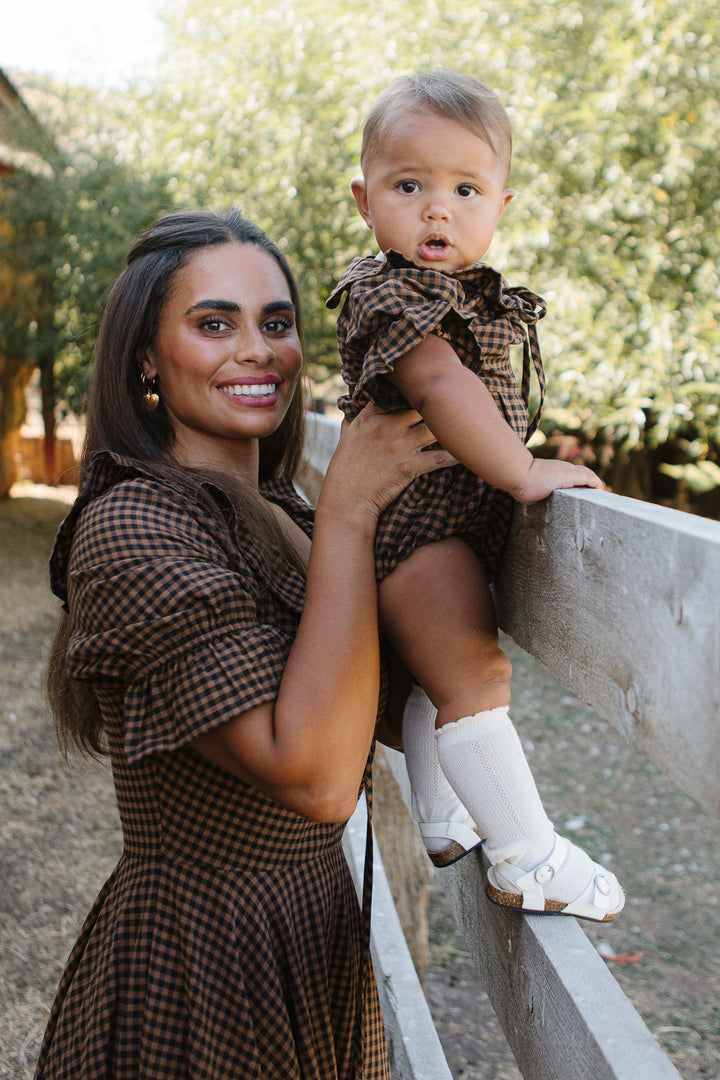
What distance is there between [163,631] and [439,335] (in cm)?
58

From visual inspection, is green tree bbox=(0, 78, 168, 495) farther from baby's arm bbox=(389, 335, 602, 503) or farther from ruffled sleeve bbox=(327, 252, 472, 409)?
baby's arm bbox=(389, 335, 602, 503)

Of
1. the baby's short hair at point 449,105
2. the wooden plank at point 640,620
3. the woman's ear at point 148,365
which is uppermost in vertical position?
the baby's short hair at point 449,105

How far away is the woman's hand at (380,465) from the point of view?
1.50m

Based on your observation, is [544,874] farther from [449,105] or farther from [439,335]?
[449,105]

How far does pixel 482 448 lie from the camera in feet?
4.25

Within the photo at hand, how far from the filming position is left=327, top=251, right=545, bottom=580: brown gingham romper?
1420 millimetres

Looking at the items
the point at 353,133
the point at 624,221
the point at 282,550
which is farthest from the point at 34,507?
the point at 282,550

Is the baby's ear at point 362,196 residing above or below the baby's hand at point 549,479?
above

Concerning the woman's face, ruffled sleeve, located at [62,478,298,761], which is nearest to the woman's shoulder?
ruffled sleeve, located at [62,478,298,761]

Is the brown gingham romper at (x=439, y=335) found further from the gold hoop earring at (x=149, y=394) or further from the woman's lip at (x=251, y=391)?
the gold hoop earring at (x=149, y=394)

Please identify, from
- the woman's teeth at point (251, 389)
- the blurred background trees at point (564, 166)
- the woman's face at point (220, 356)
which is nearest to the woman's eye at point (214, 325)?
the woman's face at point (220, 356)

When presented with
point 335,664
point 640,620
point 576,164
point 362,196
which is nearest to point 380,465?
point 335,664

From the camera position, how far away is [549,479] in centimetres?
120

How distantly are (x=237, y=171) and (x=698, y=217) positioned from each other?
3618mm
